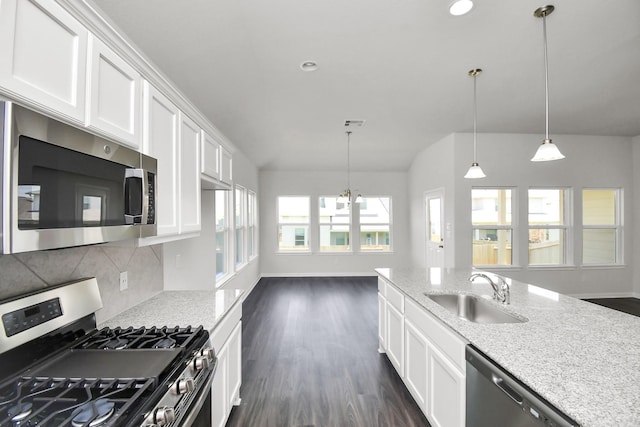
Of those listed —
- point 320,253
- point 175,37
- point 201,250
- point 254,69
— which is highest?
point 254,69

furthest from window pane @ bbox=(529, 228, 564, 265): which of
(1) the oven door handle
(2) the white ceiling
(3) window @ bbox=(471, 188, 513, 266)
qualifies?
(1) the oven door handle

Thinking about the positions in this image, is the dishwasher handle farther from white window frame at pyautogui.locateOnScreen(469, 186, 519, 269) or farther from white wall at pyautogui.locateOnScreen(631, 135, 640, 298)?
white wall at pyautogui.locateOnScreen(631, 135, 640, 298)

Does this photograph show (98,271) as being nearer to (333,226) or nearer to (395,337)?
(395,337)

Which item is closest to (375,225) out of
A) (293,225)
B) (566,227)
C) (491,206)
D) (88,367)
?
(293,225)

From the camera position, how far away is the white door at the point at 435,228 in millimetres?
5148

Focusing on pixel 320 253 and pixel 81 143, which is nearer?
pixel 81 143

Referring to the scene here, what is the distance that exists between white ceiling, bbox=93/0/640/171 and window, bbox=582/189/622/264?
1.20m

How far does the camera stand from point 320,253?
6.98 m

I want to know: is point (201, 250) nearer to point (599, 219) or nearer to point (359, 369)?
point (359, 369)

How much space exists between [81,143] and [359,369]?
2.76 meters

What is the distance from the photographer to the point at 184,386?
1.12m

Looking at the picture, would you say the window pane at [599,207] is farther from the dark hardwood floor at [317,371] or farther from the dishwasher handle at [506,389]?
the dishwasher handle at [506,389]

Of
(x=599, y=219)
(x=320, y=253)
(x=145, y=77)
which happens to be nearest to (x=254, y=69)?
(x=145, y=77)

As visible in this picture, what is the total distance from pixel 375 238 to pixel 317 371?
467 cm
